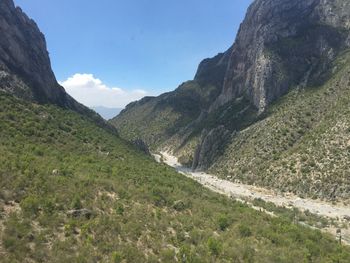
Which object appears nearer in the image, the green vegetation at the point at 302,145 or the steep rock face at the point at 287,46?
the green vegetation at the point at 302,145

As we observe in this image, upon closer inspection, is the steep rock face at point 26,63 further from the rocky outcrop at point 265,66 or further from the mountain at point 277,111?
the rocky outcrop at point 265,66

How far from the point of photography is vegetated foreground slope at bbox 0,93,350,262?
64.5 feet

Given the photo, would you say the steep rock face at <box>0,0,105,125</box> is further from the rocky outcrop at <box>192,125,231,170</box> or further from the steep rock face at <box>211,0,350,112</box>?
the steep rock face at <box>211,0,350,112</box>

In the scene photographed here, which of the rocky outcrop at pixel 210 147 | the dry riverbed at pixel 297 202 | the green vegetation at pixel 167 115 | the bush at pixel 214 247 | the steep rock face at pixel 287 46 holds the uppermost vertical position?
the steep rock face at pixel 287 46

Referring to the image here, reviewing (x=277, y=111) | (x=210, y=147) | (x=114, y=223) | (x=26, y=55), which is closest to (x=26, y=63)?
(x=26, y=55)

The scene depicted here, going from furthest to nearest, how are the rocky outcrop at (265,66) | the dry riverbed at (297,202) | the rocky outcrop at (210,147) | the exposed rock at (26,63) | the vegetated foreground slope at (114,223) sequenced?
the rocky outcrop at (265,66), the rocky outcrop at (210,147), the exposed rock at (26,63), the dry riverbed at (297,202), the vegetated foreground slope at (114,223)

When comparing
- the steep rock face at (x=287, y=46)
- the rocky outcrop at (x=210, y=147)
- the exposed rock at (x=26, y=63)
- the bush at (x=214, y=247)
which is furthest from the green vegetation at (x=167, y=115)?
the bush at (x=214, y=247)

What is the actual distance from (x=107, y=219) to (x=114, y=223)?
514 mm

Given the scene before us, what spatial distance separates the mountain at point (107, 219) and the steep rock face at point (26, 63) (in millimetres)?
11023

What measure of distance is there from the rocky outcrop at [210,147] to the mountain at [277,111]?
0.85ft

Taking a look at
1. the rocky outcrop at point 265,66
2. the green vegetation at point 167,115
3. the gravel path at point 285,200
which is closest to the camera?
the gravel path at point 285,200

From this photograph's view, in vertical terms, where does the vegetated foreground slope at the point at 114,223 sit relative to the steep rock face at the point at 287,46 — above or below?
below

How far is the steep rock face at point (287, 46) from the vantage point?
96.4m

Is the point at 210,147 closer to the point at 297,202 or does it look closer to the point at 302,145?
the point at 302,145
